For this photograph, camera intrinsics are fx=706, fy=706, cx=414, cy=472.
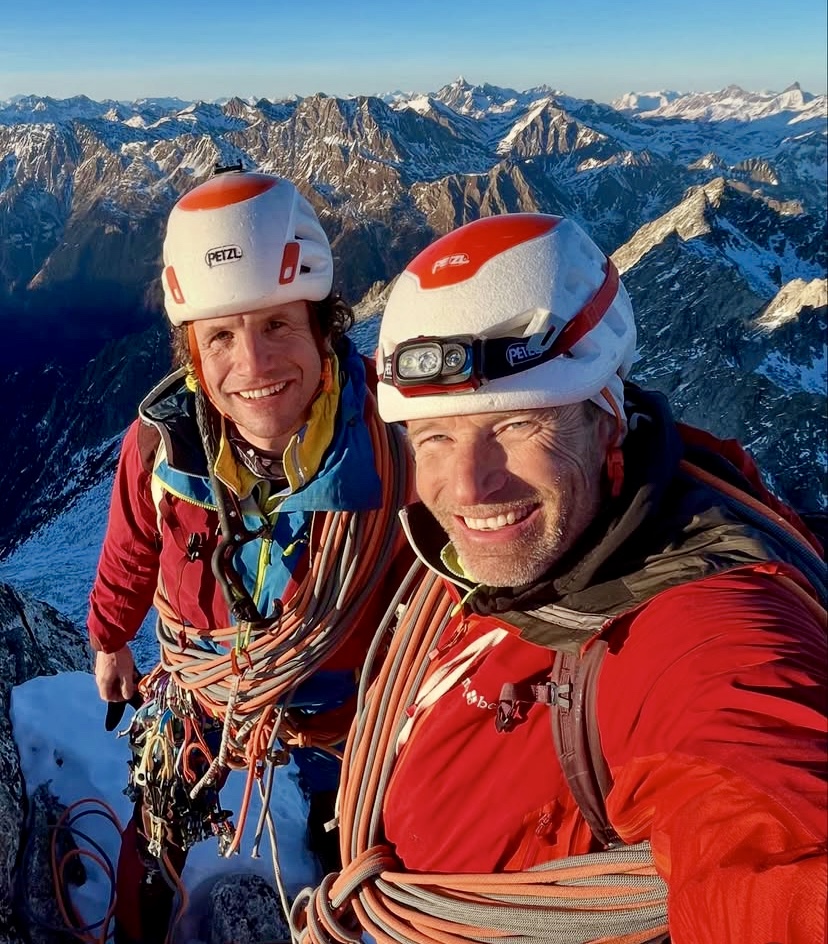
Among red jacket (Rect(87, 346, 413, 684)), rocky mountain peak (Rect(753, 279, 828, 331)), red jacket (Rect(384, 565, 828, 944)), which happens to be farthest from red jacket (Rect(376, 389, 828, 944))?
rocky mountain peak (Rect(753, 279, 828, 331))

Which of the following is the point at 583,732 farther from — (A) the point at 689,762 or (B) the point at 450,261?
(B) the point at 450,261

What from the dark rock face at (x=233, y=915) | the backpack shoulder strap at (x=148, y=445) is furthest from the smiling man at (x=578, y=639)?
the dark rock face at (x=233, y=915)

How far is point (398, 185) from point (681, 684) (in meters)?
209

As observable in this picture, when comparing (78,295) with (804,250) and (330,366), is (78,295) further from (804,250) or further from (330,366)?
(330,366)

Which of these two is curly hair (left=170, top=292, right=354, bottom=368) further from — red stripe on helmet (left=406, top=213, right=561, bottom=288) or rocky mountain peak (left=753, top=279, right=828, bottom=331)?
rocky mountain peak (left=753, top=279, right=828, bottom=331)

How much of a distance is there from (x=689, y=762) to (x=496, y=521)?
0.81 m

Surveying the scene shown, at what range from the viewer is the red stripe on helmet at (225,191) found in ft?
10.1

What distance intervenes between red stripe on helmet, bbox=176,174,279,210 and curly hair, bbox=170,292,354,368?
54 cm

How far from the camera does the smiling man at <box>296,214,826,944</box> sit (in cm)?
157

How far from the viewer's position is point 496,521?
2.09 meters

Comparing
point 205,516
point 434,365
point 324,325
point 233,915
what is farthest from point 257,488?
point 233,915

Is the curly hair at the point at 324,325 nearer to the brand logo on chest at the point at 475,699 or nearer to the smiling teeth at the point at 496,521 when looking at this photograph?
the smiling teeth at the point at 496,521

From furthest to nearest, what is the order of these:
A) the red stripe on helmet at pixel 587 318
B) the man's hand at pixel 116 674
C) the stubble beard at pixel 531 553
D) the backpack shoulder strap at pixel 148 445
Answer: the man's hand at pixel 116 674 < the backpack shoulder strap at pixel 148 445 < the red stripe on helmet at pixel 587 318 < the stubble beard at pixel 531 553

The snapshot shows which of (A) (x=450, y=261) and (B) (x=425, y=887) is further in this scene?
(B) (x=425, y=887)
